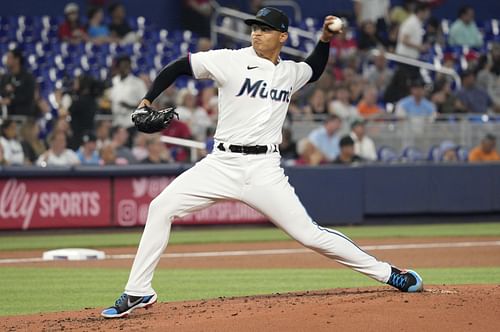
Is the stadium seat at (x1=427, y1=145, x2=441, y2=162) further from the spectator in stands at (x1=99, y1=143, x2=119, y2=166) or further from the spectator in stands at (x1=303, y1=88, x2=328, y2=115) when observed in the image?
the spectator in stands at (x1=99, y1=143, x2=119, y2=166)

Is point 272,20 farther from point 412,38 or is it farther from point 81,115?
point 412,38

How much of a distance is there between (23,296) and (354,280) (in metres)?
3.01

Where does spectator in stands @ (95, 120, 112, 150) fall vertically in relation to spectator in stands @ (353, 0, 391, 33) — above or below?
below

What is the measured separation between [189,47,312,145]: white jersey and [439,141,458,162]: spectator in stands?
32.9 feet

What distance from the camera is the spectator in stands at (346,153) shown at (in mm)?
16234

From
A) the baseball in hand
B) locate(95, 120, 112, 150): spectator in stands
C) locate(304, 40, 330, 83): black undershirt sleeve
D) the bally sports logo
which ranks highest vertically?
the baseball in hand

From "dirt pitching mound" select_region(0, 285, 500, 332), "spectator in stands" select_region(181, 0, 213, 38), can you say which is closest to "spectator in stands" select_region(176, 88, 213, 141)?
"spectator in stands" select_region(181, 0, 213, 38)

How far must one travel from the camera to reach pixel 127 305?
22.4 ft

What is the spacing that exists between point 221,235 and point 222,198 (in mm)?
8314

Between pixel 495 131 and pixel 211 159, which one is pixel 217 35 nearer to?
pixel 495 131

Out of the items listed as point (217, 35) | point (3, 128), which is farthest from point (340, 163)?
point (217, 35)

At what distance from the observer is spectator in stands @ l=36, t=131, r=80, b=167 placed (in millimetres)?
15188

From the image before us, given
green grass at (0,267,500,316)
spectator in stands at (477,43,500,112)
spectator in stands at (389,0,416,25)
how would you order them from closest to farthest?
green grass at (0,267,500,316), spectator in stands at (477,43,500,112), spectator in stands at (389,0,416,25)

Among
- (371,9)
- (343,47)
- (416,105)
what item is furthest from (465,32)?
(416,105)
